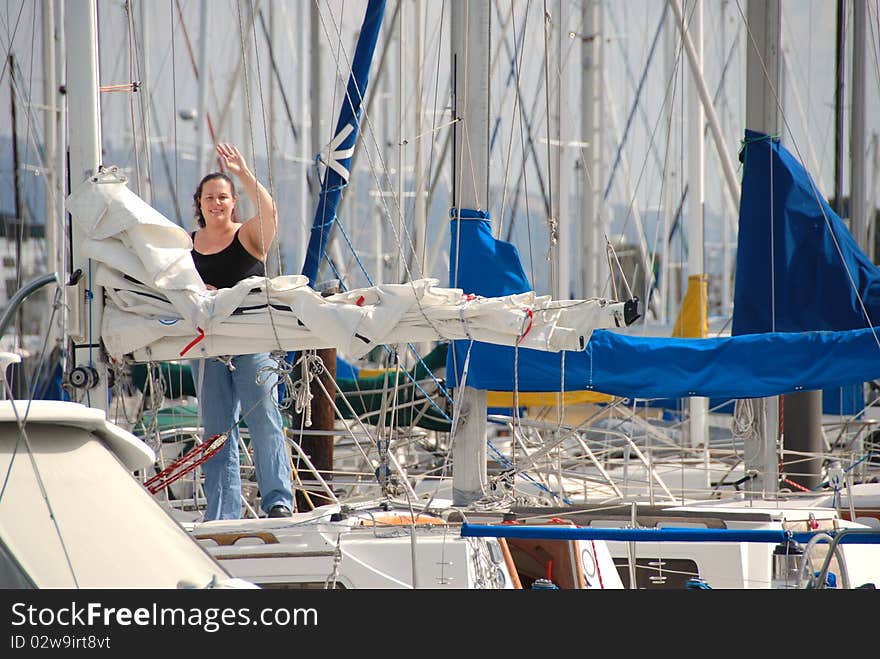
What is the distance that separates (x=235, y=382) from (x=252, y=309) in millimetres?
783

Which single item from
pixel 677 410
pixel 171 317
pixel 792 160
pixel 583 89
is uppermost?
pixel 583 89

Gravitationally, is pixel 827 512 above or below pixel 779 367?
below

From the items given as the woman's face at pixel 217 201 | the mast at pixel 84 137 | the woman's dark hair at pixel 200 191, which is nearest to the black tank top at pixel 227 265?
the woman's face at pixel 217 201

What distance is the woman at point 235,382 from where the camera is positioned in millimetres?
5660

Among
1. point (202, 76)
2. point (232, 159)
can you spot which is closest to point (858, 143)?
point (232, 159)

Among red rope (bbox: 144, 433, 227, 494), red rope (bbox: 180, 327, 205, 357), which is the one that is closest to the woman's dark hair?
red rope (bbox: 180, 327, 205, 357)

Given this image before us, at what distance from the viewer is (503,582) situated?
4.92m

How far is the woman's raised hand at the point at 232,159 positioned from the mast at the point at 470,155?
1172mm

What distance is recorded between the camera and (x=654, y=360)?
20.1ft

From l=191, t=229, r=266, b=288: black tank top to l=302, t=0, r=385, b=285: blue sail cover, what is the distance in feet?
3.70

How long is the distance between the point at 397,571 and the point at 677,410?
10.4 meters

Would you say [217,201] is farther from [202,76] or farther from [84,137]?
[202,76]

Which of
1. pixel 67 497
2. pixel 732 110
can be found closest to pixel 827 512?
pixel 67 497

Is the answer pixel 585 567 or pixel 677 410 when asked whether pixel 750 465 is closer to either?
pixel 585 567
